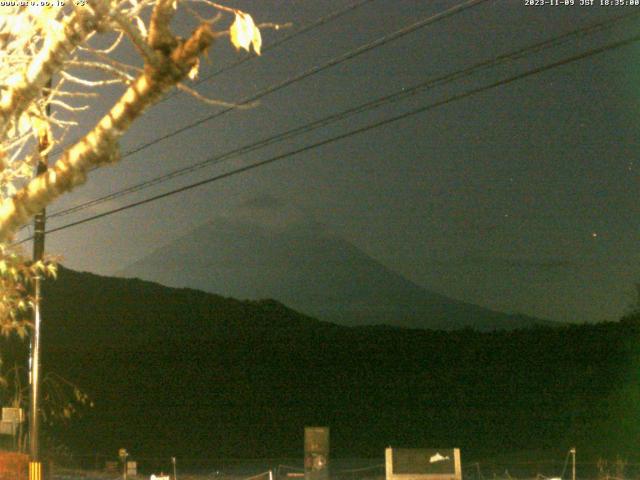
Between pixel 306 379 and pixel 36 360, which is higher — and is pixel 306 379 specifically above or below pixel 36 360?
below

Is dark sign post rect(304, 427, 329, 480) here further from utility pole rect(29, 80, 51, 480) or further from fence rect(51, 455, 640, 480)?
utility pole rect(29, 80, 51, 480)

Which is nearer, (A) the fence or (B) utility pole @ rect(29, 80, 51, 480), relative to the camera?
(B) utility pole @ rect(29, 80, 51, 480)

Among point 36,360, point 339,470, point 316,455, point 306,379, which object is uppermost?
point 36,360

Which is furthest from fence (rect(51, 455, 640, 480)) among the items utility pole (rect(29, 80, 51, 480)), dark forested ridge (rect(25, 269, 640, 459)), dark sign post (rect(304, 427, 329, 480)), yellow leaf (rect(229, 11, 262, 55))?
yellow leaf (rect(229, 11, 262, 55))

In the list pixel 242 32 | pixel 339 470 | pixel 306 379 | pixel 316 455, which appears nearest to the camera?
pixel 242 32

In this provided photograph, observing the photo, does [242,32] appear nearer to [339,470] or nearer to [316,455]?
[316,455]

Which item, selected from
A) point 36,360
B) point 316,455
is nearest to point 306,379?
point 316,455

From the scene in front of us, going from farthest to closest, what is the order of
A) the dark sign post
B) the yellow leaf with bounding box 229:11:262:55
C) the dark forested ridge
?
the dark forested ridge → the dark sign post → the yellow leaf with bounding box 229:11:262:55

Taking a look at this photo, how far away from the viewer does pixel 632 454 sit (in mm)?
41156

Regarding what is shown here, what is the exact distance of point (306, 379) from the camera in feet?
228

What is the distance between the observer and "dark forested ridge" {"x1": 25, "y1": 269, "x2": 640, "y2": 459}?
51.1 m

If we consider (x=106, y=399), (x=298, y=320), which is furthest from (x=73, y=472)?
(x=298, y=320)

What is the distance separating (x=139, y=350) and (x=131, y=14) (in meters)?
73.5

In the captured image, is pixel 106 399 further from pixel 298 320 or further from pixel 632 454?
pixel 632 454
